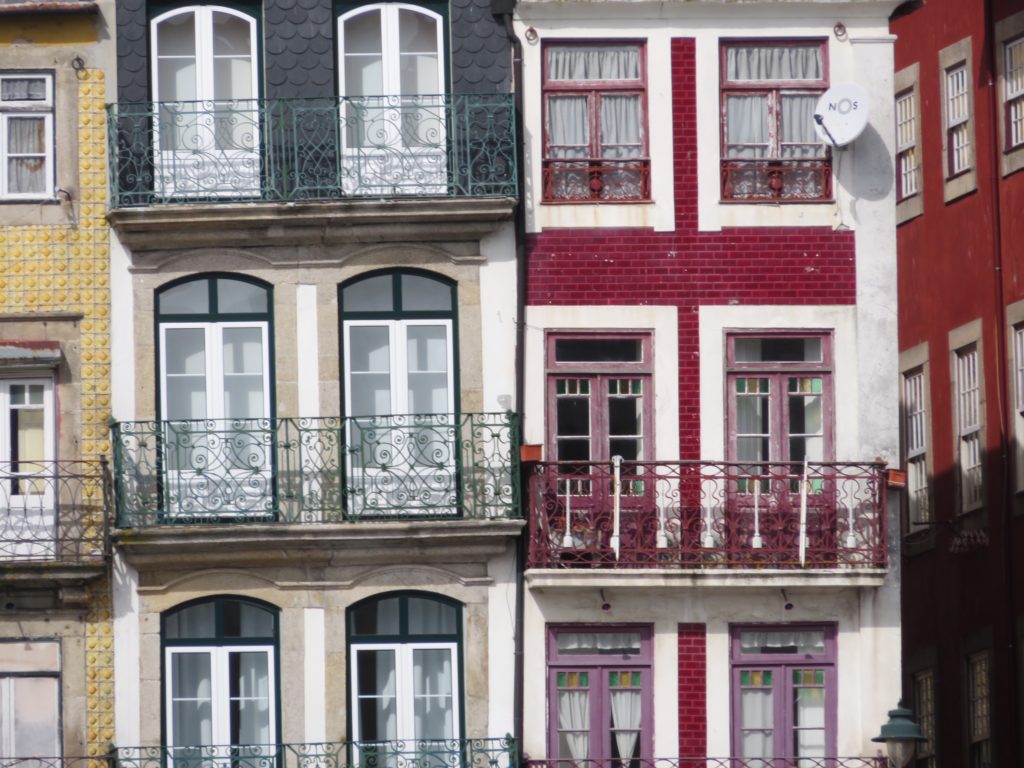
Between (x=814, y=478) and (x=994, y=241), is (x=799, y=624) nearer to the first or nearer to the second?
(x=814, y=478)

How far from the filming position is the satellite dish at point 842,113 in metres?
36.3

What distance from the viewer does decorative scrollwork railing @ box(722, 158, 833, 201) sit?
120 ft

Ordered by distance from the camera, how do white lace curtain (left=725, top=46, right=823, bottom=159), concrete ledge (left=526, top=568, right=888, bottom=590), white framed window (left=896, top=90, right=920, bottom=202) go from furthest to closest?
1. white framed window (left=896, top=90, right=920, bottom=202)
2. white lace curtain (left=725, top=46, right=823, bottom=159)
3. concrete ledge (left=526, top=568, right=888, bottom=590)

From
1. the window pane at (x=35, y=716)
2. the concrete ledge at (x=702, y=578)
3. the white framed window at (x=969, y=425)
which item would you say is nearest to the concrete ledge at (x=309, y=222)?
the concrete ledge at (x=702, y=578)

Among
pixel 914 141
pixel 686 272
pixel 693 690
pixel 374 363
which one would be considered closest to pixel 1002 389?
pixel 914 141

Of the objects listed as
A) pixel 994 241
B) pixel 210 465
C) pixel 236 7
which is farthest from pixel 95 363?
pixel 994 241

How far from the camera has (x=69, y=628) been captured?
118 feet

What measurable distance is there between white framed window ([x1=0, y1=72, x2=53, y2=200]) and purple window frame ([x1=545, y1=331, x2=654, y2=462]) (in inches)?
215

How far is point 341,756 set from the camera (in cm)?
3572

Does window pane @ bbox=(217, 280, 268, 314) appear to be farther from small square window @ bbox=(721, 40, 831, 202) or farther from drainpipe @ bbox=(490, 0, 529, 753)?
small square window @ bbox=(721, 40, 831, 202)

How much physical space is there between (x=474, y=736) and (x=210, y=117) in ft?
22.5

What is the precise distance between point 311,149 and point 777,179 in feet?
15.6

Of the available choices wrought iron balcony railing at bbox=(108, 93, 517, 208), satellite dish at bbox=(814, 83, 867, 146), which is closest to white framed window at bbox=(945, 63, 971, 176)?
satellite dish at bbox=(814, 83, 867, 146)

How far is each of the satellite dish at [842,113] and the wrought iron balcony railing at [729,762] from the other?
623cm
